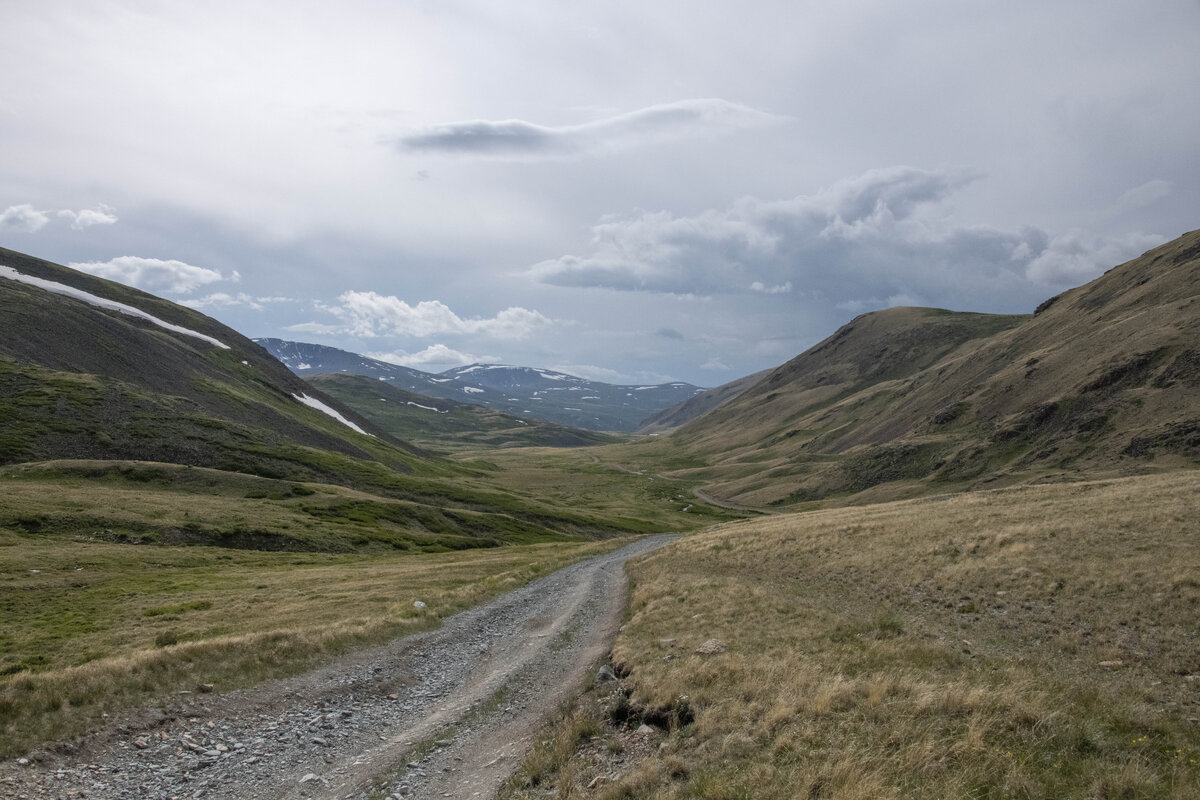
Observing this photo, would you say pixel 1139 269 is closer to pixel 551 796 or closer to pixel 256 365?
pixel 551 796

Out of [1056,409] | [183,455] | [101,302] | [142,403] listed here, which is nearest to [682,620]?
[183,455]

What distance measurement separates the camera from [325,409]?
190375mm

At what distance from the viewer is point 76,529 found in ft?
174

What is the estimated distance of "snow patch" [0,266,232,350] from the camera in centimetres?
16825

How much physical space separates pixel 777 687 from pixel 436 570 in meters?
40.8

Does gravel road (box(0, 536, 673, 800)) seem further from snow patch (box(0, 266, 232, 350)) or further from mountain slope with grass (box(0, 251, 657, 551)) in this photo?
snow patch (box(0, 266, 232, 350))

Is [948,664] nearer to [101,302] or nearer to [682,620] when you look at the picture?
[682,620]

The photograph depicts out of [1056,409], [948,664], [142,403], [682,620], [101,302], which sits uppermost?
[1056,409]

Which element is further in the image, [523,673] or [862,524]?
[862,524]

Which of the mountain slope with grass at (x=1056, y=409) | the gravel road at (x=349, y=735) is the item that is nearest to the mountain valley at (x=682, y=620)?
the gravel road at (x=349, y=735)

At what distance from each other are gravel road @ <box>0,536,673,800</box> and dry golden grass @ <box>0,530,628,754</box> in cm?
141

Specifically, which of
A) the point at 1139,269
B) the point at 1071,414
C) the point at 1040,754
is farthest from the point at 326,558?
the point at 1139,269

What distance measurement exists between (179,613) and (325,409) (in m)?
172

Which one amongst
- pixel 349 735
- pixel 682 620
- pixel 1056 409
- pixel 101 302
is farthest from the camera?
pixel 101 302
